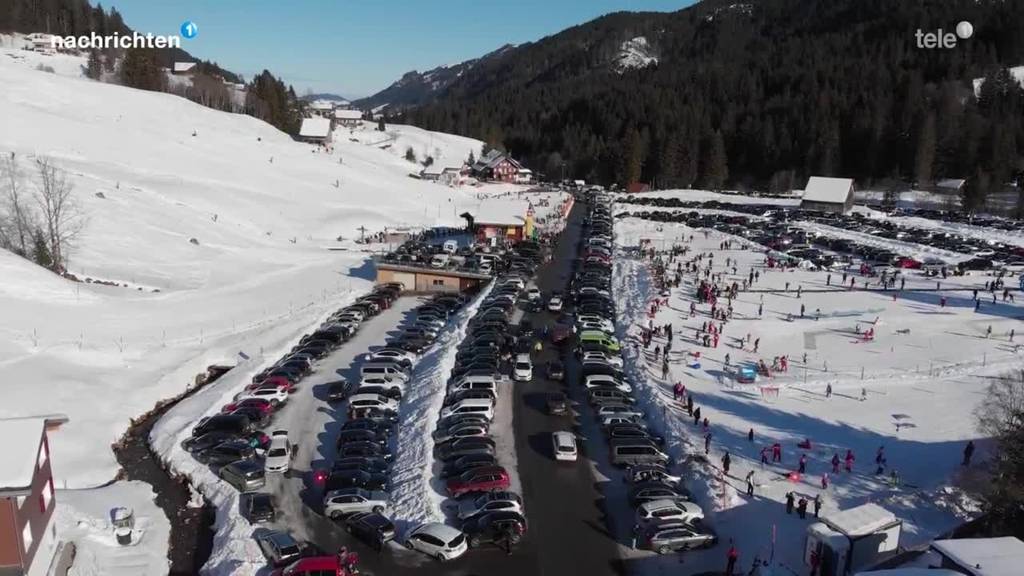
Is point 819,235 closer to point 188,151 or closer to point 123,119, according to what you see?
point 188,151

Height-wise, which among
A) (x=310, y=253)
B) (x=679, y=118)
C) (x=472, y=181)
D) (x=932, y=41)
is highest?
(x=932, y=41)

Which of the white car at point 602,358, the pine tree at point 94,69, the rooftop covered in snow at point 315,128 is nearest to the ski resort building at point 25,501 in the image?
the white car at point 602,358

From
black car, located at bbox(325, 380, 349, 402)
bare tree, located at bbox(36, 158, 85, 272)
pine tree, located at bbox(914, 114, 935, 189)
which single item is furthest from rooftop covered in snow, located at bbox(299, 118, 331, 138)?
black car, located at bbox(325, 380, 349, 402)

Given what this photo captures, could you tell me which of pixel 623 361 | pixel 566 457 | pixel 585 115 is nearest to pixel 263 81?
pixel 585 115

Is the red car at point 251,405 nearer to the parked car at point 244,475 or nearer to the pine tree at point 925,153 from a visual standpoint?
the parked car at point 244,475

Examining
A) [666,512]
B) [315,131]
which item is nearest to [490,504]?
[666,512]

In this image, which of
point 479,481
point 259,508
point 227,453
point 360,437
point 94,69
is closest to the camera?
point 259,508

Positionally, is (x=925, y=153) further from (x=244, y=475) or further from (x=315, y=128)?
(x=244, y=475)
